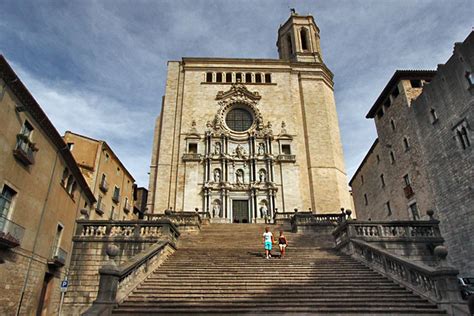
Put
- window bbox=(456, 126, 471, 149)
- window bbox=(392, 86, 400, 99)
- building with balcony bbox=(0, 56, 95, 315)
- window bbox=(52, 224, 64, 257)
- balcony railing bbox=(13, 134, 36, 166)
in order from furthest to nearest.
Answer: window bbox=(392, 86, 400, 99), window bbox=(456, 126, 471, 149), window bbox=(52, 224, 64, 257), balcony railing bbox=(13, 134, 36, 166), building with balcony bbox=(0, 56, 95, 315)

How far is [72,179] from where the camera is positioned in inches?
746

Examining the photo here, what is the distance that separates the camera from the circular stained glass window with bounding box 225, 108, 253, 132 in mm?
30141

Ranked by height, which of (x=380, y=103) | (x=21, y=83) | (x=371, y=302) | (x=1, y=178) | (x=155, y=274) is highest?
(x=380, y=103)

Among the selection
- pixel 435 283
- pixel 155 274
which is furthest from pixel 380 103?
pixel 155 274

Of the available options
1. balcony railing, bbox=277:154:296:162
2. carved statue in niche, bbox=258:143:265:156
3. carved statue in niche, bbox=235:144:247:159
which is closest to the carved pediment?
carved statue in niche, bbox=258:143:265:156

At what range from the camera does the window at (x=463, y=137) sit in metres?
17.0

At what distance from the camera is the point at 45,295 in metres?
15.1

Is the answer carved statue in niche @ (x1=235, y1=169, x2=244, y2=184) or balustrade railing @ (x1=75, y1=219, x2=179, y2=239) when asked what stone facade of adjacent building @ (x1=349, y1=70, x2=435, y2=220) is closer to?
carved statue in niche @ (x1=235, y1=169, x2=244, y2=184)

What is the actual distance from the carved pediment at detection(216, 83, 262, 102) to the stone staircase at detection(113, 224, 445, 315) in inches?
831

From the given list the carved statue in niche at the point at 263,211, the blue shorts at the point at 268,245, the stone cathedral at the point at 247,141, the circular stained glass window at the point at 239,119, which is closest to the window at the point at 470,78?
the stone cathedral at the point at 247,141

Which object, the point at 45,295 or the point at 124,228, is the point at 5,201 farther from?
the point at 45,295

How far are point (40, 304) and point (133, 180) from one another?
801 inches

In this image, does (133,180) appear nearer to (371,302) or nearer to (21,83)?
(21,83)

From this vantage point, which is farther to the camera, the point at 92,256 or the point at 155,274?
the point at 92,256
